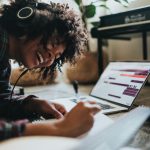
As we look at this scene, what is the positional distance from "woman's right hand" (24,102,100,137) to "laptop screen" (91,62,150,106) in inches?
22.2

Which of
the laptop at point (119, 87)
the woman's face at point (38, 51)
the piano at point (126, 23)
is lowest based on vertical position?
the laptop at point (119, 87)

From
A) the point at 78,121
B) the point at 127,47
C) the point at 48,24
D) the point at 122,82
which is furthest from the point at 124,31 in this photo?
the point at 78,121

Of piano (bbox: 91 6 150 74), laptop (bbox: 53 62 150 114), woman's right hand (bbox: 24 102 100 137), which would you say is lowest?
laptop (bbox: 53 62 150 114)

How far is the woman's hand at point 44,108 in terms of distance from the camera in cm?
90

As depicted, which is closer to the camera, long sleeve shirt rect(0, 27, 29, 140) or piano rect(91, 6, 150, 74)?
long sleeve shirt rect(0, 27, 29, 140)

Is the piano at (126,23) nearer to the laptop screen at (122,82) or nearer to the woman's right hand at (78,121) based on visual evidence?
the laptop screen at (122,82)

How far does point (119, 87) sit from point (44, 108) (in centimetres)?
50

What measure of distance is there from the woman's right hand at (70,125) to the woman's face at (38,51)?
318 millimetres

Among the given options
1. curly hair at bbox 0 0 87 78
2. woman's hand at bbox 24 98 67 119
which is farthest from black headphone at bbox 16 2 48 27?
woman's hand at bbox 24 98 67 119

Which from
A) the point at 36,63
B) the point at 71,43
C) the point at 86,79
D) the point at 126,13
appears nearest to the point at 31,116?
the point at 36,63

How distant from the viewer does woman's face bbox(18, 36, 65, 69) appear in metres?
0.88

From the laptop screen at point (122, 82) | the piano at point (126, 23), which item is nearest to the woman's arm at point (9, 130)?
the laptop screen at point (122, 82)

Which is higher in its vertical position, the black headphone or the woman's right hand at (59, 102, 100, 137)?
the black headphone

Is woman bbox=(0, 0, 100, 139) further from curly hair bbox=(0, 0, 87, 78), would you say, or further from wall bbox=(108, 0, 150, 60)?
wall bbox=(108, 0, 150, 60)
